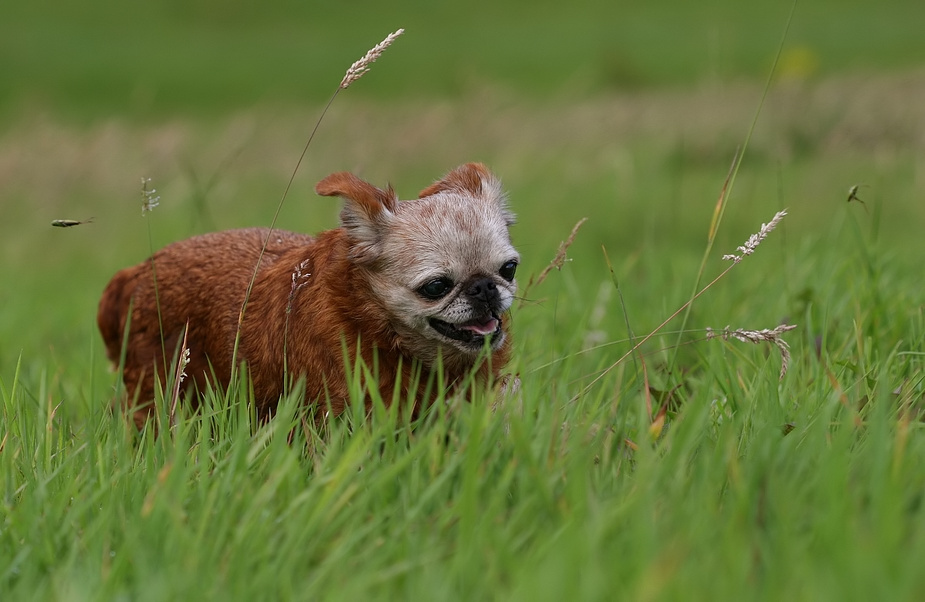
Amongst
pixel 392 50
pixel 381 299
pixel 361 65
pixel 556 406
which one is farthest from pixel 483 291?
pixel 392 50

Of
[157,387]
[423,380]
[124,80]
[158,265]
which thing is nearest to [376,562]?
[157,387]

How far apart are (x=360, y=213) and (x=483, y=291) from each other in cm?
55

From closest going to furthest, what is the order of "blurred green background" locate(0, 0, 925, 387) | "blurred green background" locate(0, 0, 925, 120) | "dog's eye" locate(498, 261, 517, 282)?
"dog's eye" locate(498, 261, 517, 282), "blurred green background" locate(0, 0, 925, 387), "blurred green background" locate(0, 0, 925, 120)

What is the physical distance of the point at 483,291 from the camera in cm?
339

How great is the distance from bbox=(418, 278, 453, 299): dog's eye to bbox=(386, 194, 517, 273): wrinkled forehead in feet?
0.14

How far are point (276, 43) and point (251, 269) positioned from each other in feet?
117

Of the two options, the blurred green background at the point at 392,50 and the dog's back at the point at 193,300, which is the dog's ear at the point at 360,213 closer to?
the dog's back at the point at 193,300

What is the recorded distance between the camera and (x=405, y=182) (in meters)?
11.3

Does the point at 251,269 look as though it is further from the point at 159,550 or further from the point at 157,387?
the point at 159,550

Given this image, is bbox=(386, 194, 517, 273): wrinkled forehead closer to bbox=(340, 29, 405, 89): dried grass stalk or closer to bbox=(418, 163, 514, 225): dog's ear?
bbox=(418, 163, 514, 225): dog's ear

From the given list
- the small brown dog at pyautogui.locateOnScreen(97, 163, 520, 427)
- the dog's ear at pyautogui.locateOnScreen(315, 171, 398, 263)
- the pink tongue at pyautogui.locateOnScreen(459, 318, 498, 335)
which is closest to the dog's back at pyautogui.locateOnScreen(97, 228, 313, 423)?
the small brown dog at pyautogui.locateOnScreen(97, 163, 520, 427)

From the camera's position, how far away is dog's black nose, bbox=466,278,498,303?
133 inches

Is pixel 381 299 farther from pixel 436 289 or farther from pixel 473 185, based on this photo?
pixel 473 185

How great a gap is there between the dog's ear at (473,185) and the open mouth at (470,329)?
2.10 feet
